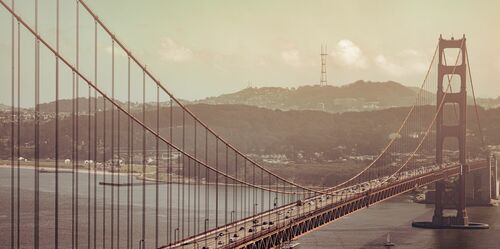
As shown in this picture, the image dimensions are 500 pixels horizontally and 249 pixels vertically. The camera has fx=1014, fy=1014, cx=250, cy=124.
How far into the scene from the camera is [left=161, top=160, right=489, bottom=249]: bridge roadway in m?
27.5

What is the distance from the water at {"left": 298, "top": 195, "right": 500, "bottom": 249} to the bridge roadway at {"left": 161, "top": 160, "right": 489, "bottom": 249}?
2.50 meters

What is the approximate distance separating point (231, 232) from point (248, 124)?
141 meters

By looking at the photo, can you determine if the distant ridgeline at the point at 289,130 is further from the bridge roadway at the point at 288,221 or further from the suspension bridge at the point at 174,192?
the bridge roadway at the point at 288,221

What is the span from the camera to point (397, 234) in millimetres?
52250

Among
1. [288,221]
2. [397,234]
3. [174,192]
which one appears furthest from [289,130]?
[288,221]

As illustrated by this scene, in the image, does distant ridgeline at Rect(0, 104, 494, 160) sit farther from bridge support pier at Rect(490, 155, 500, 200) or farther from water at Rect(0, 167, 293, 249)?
bridge support pier at Rect(490, 155, 500, 200)

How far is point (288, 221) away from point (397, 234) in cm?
2136

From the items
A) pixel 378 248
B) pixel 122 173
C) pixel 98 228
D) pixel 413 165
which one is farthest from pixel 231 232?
pixel 122 173

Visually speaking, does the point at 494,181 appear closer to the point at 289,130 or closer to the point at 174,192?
the point at 174,192

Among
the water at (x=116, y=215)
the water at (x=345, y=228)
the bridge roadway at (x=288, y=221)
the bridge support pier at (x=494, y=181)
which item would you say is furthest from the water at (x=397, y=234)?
the bridge support pier at (x=494, y=181)

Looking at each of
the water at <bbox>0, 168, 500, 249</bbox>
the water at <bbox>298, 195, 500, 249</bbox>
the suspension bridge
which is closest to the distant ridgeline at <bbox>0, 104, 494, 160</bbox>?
the suspension bridge

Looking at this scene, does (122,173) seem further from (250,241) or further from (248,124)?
(250,241)

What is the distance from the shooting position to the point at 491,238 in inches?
2041

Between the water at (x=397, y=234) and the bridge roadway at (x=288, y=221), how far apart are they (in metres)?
2.50
